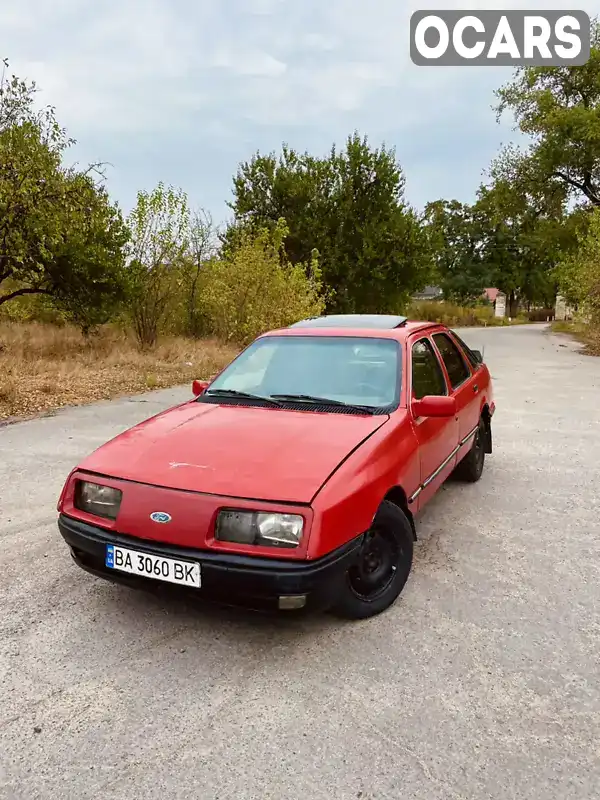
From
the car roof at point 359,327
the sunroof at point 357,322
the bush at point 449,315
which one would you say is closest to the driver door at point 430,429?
the car roof at point 359,327

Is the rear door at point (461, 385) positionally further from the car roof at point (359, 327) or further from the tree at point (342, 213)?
the tree at point (342, 213)

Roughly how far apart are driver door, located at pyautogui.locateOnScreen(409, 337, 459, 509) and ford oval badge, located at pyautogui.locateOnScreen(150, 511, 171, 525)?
Result: 152cm

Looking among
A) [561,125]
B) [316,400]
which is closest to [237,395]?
[316,400]

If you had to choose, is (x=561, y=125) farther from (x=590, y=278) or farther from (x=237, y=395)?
(x=237, y=395)

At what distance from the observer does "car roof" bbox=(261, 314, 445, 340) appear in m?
4.13

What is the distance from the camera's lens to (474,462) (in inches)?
208

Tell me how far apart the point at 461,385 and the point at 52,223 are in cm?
878

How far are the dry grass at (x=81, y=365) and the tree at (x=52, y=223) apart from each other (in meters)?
1.21

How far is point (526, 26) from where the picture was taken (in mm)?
14008

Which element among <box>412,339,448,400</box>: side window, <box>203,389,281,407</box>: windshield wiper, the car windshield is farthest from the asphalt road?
<box>203,389,281,407</box>: windshield wiper

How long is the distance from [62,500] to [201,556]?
3.09ft

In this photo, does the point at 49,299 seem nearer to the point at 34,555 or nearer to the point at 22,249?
the point at 22,249

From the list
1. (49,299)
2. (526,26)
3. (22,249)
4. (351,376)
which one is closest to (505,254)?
(526,26)

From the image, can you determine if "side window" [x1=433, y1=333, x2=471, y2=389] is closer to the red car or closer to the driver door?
the driver door
